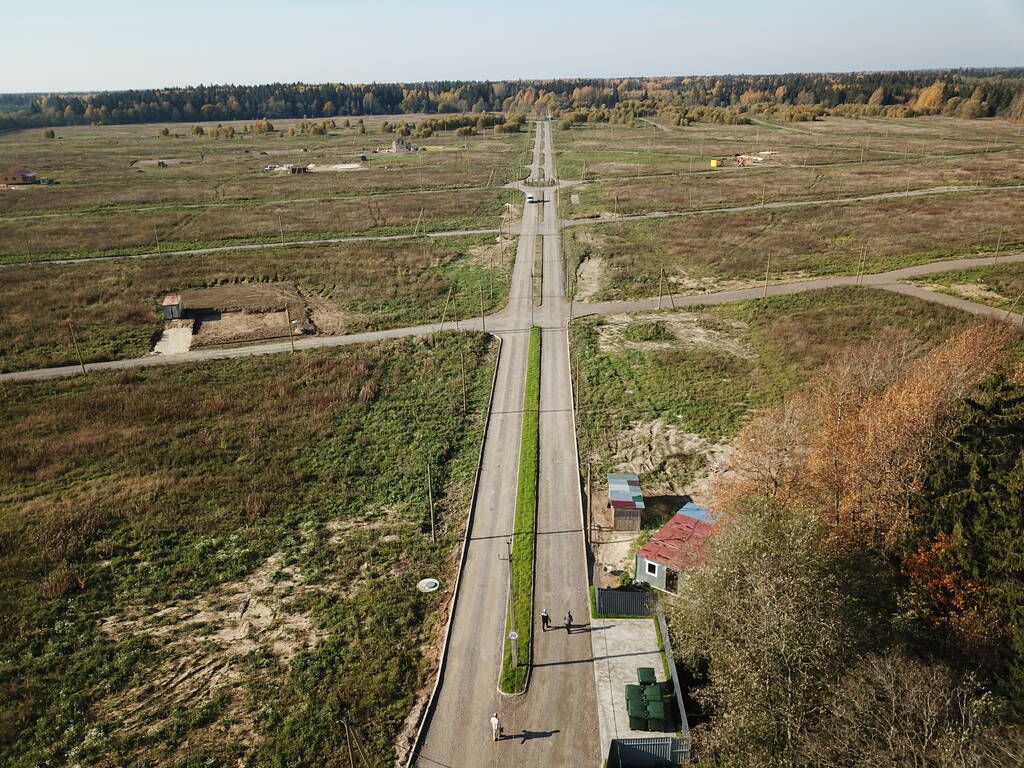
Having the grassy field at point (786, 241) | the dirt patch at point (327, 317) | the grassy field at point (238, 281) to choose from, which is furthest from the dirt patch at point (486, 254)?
the dirt patch at point (327, 317)

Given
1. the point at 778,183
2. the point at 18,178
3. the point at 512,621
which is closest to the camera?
the point at 512,621

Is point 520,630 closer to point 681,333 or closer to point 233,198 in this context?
point 681,333

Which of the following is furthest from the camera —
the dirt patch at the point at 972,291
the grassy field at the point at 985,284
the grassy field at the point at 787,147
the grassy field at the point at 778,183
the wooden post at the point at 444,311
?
the grassy field at the point at 787,147

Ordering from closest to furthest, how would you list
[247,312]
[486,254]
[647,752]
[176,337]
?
[647,752], [176,337], [247,312], [486,254]

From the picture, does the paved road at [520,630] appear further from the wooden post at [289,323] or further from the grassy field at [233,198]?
the grassy field at [233,198]

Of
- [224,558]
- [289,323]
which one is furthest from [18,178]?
[224,558]

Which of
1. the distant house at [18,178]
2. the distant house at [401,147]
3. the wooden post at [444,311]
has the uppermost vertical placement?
the distant house at [401,147]

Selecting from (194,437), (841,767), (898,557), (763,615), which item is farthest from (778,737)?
(194,437)

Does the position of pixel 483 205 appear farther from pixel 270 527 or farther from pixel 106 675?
pixel 106 675
